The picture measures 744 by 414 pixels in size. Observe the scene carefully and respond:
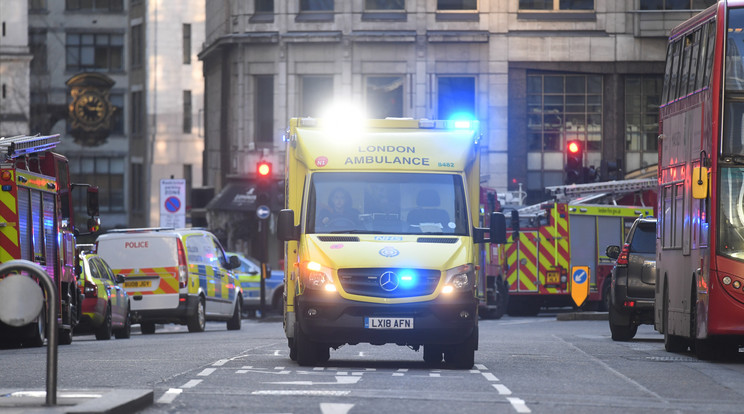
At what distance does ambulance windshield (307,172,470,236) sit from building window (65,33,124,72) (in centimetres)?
7018

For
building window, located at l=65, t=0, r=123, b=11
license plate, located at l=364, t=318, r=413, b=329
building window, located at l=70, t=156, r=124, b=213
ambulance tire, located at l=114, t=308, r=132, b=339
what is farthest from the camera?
building window, located at l=70, t=156, r=124, b=213

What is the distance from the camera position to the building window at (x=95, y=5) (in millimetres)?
87938

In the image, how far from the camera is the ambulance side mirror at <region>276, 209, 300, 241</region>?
1829 centimetres

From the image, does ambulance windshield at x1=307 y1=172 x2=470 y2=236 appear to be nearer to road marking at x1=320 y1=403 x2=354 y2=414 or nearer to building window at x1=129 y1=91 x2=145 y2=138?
road marking at x1=320 y1=403 x2=354 y2=414

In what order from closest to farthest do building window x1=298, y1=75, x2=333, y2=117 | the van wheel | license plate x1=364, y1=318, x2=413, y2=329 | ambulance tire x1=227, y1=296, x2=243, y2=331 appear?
1. license plate x1=364, y1=318, x2=413, y2=329
2. the van wheel
3. ambulance tire x1=227, y1=296, x2=243, y2=331
4. building window x1=298, y1=75, x2=333, y2=117

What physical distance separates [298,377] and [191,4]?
220 ft

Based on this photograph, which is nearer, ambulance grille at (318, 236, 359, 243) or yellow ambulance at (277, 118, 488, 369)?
yellow ambulance at (277, 118, 488, 369)


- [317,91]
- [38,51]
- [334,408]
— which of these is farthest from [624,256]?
[38,51]

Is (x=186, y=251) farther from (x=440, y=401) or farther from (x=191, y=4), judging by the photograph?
(x=191, y=4)

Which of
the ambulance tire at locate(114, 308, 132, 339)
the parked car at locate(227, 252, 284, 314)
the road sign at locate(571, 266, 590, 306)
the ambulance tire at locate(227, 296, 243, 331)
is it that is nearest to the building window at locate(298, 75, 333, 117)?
the parked car at locate(227, 252, 284, 314)

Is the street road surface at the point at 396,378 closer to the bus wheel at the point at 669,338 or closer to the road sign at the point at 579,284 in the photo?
the bus wheel at the point at 669,338

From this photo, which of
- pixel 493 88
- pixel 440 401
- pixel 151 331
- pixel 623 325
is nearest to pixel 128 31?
pixel 493 88

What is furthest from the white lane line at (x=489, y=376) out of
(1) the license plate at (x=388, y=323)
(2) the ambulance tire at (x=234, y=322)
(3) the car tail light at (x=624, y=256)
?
(2) the ambulance tire at (x=234, y=322)

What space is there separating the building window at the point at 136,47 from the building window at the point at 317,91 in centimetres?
2965
